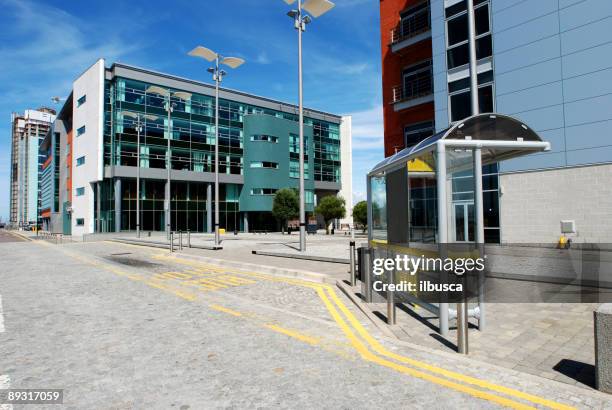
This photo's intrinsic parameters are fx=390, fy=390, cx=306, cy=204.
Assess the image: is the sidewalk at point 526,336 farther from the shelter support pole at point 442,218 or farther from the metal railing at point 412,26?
the metal railing at point 412,26

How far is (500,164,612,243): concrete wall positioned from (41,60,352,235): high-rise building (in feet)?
113

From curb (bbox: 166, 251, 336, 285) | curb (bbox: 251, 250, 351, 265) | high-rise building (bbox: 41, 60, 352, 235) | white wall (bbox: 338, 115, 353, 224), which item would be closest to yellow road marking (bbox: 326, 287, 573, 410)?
curb (bbox: 166, 251, 336, 285)

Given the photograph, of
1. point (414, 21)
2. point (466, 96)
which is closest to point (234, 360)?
point (466, 96)

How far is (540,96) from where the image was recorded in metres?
20.0

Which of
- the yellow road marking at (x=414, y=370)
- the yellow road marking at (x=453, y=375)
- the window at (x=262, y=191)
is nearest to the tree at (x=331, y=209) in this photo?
the window at (x=262, y=191)

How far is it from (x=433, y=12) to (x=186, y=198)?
39500 millimetres

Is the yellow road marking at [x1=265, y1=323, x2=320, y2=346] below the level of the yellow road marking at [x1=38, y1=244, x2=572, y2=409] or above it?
below

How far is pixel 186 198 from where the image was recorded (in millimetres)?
53531

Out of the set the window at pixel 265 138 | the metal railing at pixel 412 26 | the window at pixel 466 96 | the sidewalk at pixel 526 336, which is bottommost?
the sidewalk at pixel 526 336

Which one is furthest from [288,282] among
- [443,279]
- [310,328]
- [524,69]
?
[524,69]

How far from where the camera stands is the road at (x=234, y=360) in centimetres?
383

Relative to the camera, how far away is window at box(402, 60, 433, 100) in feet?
85.7

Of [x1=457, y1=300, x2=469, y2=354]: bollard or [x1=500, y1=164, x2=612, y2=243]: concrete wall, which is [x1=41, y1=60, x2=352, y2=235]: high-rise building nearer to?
[x1=500, y1=164, x2=612, y2=243]: concrete wall

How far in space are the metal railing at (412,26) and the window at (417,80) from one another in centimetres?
205
